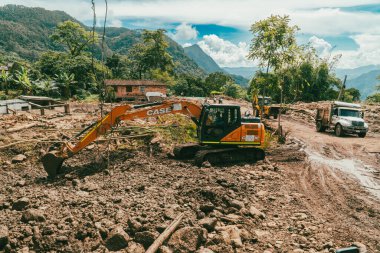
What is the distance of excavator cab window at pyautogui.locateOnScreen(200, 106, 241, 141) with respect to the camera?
38.2ft

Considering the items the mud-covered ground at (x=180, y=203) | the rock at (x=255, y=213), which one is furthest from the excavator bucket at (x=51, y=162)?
the rock at (x=255, y=213)

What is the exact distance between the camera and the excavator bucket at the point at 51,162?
411 inches

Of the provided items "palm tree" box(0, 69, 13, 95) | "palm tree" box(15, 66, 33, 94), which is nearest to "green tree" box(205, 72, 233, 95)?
"palm tree" box(15, 66, 33, 94)

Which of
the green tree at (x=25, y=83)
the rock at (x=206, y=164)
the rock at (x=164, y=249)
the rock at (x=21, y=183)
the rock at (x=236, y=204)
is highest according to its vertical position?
the green tree at (x=25, y=83)

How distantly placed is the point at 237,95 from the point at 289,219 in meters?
70.1

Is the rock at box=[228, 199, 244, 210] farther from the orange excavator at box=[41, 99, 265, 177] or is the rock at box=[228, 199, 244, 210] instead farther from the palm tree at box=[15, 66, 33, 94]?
the palm tree at box=[15, 66, 33, 94]

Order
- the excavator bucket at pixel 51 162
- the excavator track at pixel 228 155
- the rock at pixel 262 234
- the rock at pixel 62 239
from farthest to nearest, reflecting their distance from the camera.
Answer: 1. the excavator track at pixel 228 155
2. the excavator bucket at pixel 51 162
3. the rock at pixel 262 234
4. the rock at pixel 62 239

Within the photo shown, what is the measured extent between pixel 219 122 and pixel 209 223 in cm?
535

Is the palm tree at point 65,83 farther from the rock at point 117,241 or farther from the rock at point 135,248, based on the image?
the rock at point 135,248

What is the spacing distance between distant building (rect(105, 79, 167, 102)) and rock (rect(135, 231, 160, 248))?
4365 cm

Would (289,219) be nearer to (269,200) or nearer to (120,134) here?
(269,200)

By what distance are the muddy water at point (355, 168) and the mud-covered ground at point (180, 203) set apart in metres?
0.05

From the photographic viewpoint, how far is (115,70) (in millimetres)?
65125

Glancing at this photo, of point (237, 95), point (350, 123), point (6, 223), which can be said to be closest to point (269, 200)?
point (6, 223)
